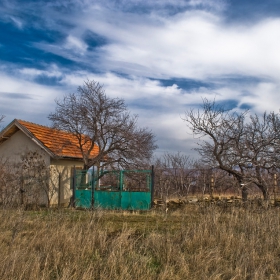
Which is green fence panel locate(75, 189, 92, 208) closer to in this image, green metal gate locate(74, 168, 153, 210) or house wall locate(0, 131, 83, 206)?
green metal gate locate(74, 168, 153, 210)

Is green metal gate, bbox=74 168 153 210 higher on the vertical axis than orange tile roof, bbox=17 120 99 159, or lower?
lower

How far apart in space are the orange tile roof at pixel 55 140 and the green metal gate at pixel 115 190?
8.27 ft

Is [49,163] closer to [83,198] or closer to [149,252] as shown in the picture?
[83,198]

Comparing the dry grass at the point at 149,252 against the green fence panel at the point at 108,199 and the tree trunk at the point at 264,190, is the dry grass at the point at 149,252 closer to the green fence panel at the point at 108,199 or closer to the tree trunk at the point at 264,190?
the tree trunk at the point at 264,190

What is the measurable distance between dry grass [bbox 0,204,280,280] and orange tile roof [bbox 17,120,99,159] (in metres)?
9.70

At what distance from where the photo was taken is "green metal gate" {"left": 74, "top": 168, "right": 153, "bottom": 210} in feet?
47.8

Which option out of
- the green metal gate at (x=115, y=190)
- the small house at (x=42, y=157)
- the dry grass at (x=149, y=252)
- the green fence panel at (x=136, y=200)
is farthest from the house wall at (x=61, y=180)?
the dry grass at (x=149, y=252)

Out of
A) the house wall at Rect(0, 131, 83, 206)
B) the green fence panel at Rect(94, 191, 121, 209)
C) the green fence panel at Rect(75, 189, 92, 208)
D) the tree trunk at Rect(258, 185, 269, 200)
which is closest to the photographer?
the tree trunk at Rect(258, 185, 269, 200)

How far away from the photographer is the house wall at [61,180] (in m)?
17.8

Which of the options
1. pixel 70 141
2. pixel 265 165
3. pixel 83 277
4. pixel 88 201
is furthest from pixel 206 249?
pixel 70 141

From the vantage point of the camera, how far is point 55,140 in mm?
19016

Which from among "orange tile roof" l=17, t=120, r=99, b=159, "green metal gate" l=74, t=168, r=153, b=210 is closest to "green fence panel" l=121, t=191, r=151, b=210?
"green metal gate" l=74, t=168, r=153, b=210

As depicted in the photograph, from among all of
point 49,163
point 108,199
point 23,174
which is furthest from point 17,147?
point 108,199

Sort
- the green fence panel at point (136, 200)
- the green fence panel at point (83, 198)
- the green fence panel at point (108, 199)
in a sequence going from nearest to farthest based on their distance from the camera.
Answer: the green fence panel at point (136, 200), the green fence panel at point (108, 199), the green fence panel at point (83, 198)
